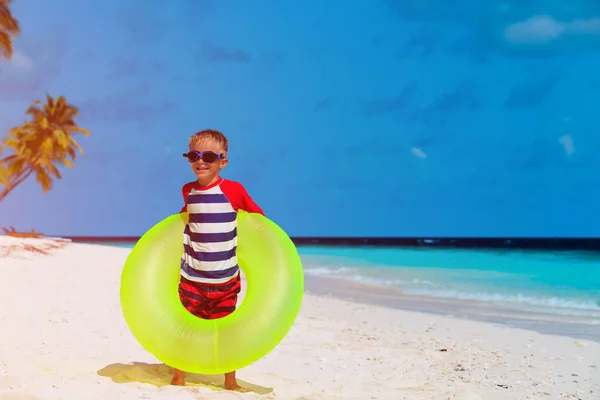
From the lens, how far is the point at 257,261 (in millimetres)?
3418

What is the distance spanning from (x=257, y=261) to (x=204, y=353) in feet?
1.91

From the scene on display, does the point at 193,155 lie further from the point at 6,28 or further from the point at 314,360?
the point at 6,28

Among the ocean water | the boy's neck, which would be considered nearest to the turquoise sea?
the ocean water

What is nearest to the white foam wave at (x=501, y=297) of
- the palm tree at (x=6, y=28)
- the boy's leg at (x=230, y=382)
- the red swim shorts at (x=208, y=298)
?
the boy's leg at (x=230, y=382)

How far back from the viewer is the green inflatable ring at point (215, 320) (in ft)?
10.5

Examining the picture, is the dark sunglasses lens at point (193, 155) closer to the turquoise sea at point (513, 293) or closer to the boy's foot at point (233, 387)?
the boy's foot at point (233, 387)

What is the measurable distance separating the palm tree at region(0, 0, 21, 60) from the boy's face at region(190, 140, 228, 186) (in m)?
14.7

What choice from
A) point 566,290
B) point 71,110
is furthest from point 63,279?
point 71,110

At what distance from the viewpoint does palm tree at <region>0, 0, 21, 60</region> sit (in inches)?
625

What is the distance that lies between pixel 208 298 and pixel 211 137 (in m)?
0.90

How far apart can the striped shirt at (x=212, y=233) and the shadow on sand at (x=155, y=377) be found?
0.66 meters

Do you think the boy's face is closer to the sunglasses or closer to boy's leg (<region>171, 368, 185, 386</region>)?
the sunglasses

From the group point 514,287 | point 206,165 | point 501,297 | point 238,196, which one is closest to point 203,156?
point 206,165

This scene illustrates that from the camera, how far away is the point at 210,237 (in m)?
3.30
